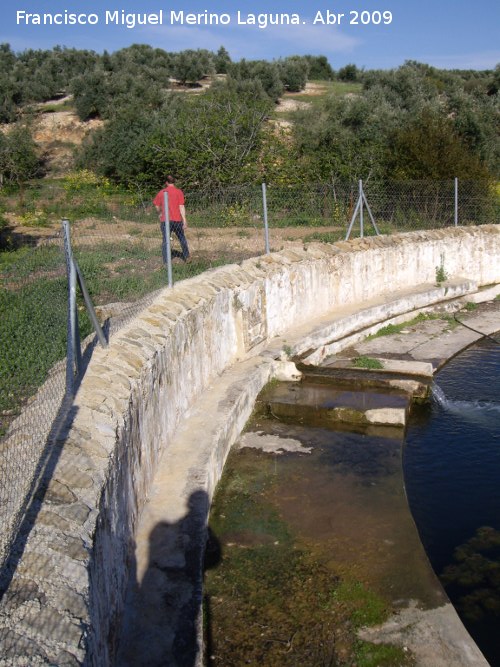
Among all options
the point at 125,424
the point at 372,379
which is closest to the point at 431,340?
the point at 372,379

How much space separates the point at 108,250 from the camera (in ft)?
26.7

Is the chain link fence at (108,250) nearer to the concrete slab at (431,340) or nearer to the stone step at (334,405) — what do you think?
the stone step at (334,405)

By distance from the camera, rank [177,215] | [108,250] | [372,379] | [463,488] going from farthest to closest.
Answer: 1. [177,215]
2. [108,250]
3. [372,379]
4. [463,488]

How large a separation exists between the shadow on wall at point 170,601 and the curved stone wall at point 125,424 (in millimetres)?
128

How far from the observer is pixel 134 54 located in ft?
151

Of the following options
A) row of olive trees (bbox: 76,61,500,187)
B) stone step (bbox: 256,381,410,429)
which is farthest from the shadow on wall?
row of olive trees (bbox: 76,61,500,187)

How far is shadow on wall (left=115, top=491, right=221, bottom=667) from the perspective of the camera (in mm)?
3352

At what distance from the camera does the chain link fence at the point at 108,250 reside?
13.1 feet

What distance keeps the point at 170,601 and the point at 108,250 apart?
17.3 feet

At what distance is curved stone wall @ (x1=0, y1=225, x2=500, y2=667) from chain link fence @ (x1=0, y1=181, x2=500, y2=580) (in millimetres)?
192

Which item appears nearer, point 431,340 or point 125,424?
point 125,424

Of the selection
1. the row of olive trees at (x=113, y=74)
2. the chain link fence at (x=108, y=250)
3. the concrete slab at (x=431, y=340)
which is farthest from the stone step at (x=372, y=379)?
the row of olive trees at (x=113, y=74)

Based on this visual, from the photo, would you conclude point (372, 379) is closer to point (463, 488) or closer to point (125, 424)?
point (463, 488)

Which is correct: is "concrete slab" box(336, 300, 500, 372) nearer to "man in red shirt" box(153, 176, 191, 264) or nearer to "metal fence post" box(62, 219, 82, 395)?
"man in red shirt" box(153, 176, 191, 264)
